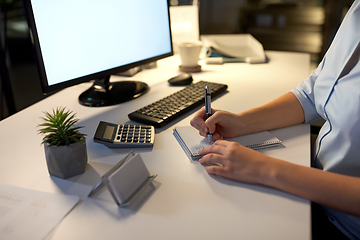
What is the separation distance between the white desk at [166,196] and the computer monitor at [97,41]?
0.15 meters

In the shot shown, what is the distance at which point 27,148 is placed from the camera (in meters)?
0.71

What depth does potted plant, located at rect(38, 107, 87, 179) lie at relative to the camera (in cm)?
56

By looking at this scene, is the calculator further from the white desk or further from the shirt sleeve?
the shirt sleeve

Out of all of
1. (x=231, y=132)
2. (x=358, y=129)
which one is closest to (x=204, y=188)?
(x=231, y=132)

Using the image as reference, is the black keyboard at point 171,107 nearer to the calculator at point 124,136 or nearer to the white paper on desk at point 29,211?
the calculator at point 124,136

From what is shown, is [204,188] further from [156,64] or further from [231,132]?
[156,64]

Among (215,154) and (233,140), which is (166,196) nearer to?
(215,154)

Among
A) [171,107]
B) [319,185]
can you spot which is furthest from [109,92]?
[319,185]

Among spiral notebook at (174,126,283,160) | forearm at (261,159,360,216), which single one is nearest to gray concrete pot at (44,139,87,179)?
spiral notebook at (174,126,283,160)

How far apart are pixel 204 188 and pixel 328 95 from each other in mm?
389

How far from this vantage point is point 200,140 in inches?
27.7

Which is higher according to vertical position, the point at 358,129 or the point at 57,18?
the point at 57,18

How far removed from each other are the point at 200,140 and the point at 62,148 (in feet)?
1.05

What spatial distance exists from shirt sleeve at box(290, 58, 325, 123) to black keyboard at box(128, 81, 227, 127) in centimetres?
30
